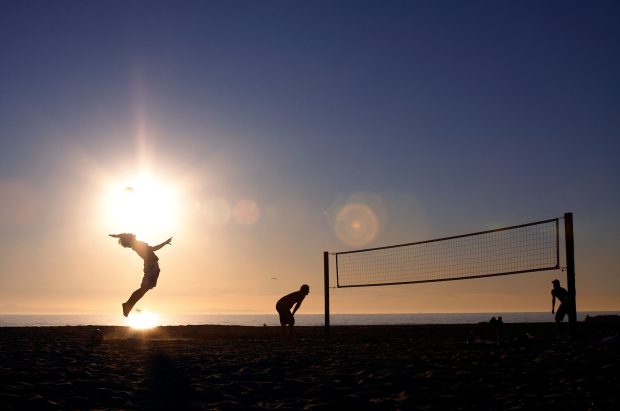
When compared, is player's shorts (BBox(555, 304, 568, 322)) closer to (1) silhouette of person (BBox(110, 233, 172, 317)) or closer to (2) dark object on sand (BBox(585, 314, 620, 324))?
(2) dark object on sand (BBox(585, 314, 620, 324))

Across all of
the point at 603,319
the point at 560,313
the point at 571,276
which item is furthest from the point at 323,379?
the point at 603,319

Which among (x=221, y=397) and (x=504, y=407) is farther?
(x=221, y=397)

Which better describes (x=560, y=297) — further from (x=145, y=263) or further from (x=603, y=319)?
(x=603, y=319)

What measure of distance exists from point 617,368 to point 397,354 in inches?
120

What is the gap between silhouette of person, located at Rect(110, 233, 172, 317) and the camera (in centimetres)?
1095

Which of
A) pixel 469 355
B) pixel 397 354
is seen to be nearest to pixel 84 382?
pixel 397 354

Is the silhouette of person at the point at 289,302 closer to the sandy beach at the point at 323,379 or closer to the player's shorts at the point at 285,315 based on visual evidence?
the player's shorts at the point at 285,315

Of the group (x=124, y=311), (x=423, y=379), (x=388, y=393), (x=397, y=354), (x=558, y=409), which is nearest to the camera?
(x=558, y=409)

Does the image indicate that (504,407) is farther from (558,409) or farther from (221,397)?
(221,397)

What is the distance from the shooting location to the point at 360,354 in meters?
8.42

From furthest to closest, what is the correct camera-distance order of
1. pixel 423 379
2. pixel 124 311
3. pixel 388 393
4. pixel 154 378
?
pixel 124 311 < pixel 154 378 < pixel 423 379 < pixel 388 393

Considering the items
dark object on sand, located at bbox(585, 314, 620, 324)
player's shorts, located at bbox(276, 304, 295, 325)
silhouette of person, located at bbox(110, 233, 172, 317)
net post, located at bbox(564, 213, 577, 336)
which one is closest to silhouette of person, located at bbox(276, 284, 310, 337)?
player's shorts, located at bbox(276, 304, 295, 325)

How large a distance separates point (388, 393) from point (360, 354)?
2978mm

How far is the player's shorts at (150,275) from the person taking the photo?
36.3 feet
